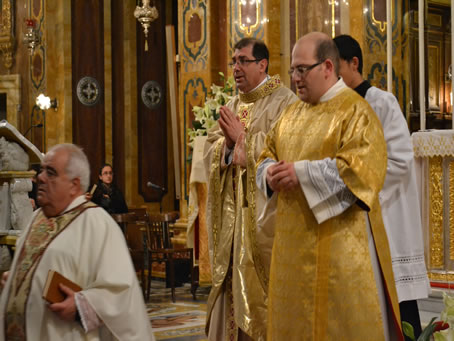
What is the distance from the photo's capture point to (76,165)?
289 cm

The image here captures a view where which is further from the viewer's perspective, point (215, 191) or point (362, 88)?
point (215, 191)

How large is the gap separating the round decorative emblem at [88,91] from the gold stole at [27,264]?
11053 mm

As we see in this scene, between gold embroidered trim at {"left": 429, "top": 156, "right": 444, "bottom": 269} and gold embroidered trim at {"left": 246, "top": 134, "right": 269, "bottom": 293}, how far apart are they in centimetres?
142

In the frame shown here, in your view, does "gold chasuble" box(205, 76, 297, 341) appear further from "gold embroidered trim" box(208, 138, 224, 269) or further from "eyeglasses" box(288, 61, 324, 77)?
"eyeglasses" box(288, 61, 324, 77)

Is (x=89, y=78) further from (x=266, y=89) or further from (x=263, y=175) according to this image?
(x=263, y=175)

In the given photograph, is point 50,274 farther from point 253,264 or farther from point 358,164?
point 253,264

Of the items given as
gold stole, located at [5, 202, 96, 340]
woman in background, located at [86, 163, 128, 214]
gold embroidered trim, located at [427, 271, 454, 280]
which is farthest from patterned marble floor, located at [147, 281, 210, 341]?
gold stole, located at [5, 202, 96, 340]

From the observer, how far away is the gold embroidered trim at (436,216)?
206 inches

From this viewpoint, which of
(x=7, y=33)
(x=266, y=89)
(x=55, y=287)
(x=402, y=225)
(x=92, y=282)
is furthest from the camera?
(x=7, y=33)

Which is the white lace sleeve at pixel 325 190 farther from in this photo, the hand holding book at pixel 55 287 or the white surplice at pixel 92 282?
the hand holding book at pixel 55 287

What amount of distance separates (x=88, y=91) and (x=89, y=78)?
0.24 metres

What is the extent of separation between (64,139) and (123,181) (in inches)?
56.1

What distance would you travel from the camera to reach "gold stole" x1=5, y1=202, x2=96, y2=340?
Answer: 2.81 meters

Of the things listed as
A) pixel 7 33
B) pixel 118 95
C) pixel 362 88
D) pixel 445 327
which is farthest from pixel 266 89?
pixel 7 33
